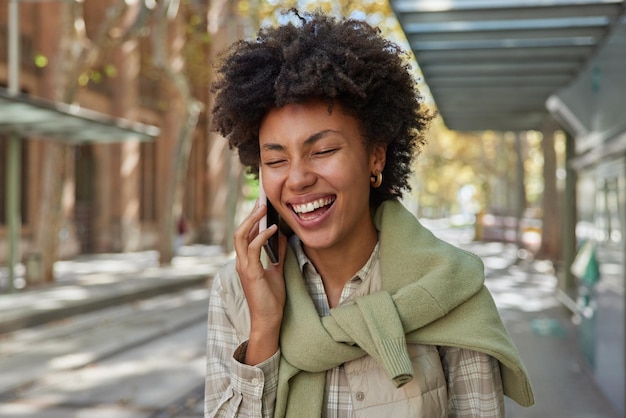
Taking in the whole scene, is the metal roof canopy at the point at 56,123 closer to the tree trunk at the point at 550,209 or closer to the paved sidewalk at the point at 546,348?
the paved sidewalk at the point at 546,348

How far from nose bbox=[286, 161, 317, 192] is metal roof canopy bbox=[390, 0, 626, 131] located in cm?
460

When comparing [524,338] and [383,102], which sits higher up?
[383,102]

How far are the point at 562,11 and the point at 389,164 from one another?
476 centimetres

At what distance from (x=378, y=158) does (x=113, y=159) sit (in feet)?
83.9

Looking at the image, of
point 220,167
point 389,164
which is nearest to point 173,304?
point 389,164

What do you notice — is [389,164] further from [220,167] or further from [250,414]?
[220,167]

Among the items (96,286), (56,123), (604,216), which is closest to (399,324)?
(604,216)

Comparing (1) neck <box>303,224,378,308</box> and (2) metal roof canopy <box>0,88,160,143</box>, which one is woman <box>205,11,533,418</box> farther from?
(2) metal roof canopy <box>0,88,160,143</box>

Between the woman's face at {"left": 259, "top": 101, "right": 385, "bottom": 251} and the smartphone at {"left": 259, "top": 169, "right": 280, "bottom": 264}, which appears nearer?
the woman's face at {"left": 259, "top": 101, "right": 385, "bottom": 251}

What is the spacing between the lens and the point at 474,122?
46.3ft

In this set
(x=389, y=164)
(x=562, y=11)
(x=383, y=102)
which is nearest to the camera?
(x=383, y=102)

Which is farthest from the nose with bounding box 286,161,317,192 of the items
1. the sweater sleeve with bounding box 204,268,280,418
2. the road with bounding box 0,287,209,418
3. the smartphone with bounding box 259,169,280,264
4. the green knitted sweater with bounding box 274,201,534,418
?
the road with bounding box 0,287,209,418

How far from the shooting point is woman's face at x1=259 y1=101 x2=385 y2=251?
6.65 feet

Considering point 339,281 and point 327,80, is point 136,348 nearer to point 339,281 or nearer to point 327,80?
point 339,281
